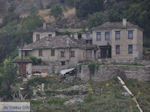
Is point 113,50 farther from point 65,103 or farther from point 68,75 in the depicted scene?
point 65,103

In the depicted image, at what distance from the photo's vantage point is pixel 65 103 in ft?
144

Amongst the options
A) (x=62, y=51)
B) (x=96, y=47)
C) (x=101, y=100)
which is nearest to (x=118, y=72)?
(x=101, y=100)

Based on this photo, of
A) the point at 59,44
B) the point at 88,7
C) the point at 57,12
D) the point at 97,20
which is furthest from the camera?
the point at 57,12

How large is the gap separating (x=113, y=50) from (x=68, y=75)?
10518mm

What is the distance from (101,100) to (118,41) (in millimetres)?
18437

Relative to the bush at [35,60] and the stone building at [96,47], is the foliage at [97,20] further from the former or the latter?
the bush at [35,60]

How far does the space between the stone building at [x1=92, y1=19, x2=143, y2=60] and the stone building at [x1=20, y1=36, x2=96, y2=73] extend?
2.28 meters

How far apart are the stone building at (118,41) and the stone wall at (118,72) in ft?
26.8

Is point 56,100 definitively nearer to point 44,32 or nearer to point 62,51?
point 62,51

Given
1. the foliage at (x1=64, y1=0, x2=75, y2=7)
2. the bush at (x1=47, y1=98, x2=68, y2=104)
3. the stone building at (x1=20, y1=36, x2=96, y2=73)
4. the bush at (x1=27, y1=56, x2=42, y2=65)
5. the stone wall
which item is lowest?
the bush at (x1=47, y1=98, x2=68, y2=104)

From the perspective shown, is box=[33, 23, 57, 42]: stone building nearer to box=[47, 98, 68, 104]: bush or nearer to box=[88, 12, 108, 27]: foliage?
box=[88, 12, 108, 27]: foliage

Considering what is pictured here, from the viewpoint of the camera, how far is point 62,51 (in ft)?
192

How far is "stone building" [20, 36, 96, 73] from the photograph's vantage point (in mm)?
58047

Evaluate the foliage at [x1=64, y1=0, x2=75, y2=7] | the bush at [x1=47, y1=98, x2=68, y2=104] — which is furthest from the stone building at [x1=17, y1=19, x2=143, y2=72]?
the foliage at [x1=64, y1=0, x2=75, y2=7]
